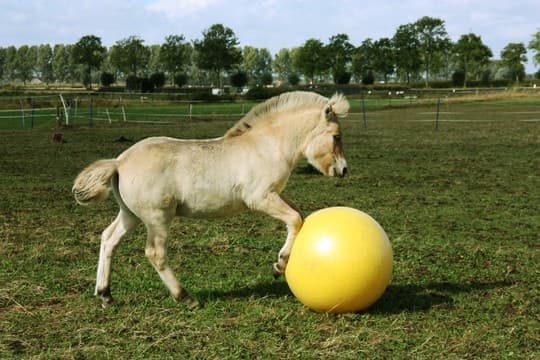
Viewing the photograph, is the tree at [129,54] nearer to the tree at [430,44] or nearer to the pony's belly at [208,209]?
the tree at [430,44]

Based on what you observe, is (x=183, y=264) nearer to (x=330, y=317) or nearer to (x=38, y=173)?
(x=330, y=317)

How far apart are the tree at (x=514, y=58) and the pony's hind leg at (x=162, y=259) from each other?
125m

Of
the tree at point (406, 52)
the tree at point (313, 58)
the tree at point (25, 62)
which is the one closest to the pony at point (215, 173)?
the tree at point (406, 52)

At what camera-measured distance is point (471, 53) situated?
115m

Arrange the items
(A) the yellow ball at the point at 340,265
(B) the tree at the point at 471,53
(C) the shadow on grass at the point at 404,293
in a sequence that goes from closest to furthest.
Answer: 1. (A) the yellow ball at the point at 340,265
2. (C) the shadow on grass at the point at 404,293
3. (B) the tree at the point at 471,53

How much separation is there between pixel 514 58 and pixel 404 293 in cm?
12649

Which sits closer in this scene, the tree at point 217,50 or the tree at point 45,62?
the tree at point 217,50

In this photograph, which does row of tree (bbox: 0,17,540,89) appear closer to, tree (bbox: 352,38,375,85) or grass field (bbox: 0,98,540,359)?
tree (bbox: 352,38,375,85)

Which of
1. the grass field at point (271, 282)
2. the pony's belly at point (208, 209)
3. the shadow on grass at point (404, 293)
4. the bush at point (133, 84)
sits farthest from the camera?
the bush at point (133, 84)

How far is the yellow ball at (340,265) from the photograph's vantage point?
18.3 feet

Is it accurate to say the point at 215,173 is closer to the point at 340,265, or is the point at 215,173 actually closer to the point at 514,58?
the point at 340,265

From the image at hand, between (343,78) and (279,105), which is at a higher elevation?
(343,78)

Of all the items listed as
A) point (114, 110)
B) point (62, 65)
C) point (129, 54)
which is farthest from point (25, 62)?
point (114, 110)

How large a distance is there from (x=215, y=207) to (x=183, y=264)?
74.9 inches
